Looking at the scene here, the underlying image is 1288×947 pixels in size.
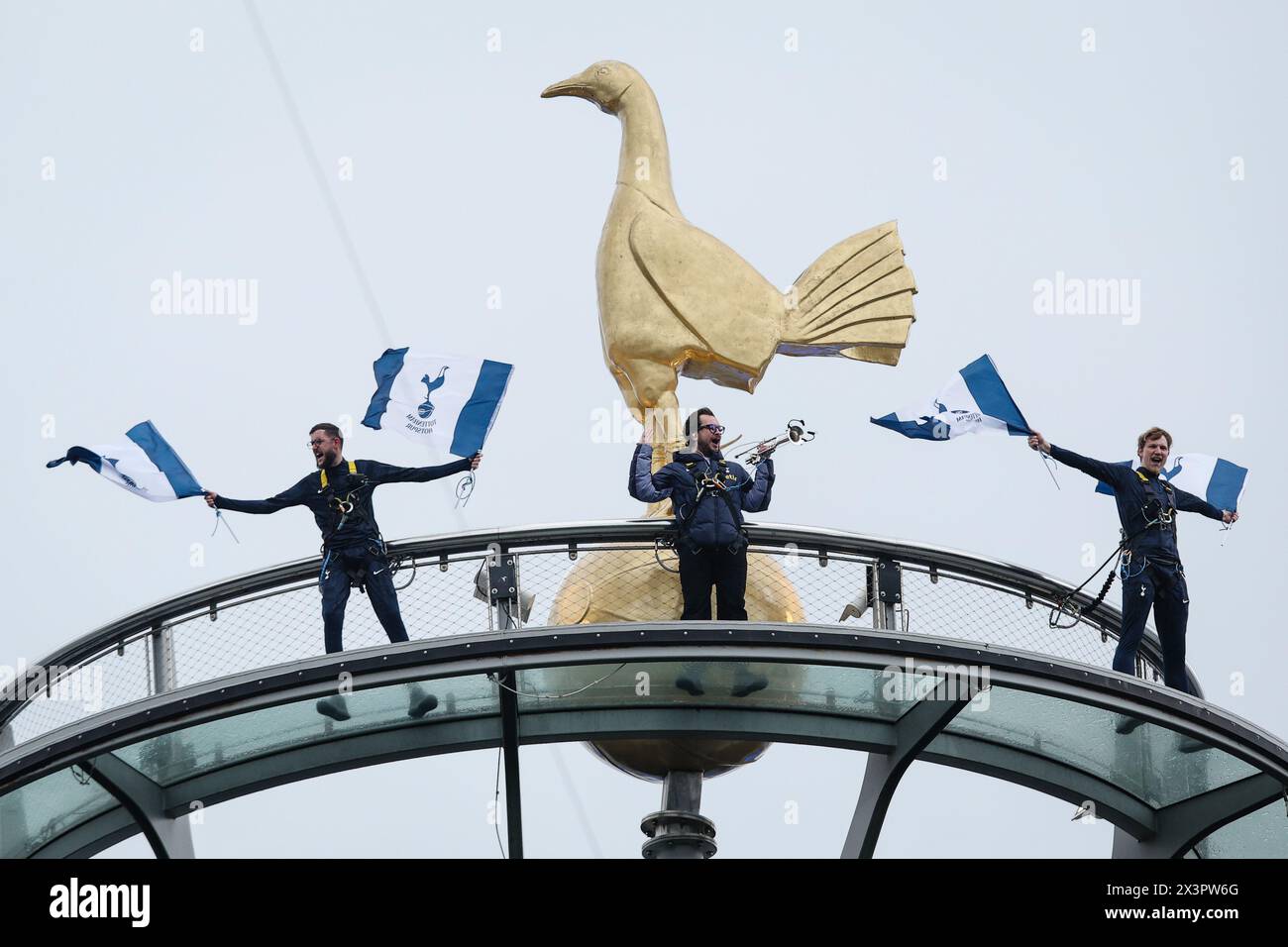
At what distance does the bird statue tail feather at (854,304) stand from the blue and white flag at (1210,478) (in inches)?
120

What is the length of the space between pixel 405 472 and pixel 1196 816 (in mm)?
7638

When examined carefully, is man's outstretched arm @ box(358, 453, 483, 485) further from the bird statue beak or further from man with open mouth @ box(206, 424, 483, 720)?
the bird statue beak

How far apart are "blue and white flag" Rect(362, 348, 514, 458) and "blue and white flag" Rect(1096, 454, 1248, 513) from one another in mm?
6168

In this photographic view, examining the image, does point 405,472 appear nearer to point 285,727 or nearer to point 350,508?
point 350,508

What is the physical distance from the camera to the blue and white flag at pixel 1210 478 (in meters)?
24.9

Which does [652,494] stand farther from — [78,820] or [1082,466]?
[78,820]

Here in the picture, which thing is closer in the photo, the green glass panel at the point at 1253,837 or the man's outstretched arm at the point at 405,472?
the man's outstretched arm at the point at 405,472

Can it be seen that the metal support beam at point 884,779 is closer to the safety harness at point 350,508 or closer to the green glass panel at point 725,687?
the green glass panel at point 725,687

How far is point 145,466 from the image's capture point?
24062 mm

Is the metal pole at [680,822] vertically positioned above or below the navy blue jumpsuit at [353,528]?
below

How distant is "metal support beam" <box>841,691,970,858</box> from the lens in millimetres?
22844

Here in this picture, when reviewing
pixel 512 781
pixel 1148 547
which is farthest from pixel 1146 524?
pixel 512 781

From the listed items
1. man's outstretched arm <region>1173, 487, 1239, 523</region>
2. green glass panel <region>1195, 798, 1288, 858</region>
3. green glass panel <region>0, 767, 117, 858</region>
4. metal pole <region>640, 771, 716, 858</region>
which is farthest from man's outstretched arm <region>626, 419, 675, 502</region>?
green glass panel <region>1195, 798, 1288, 858</region>

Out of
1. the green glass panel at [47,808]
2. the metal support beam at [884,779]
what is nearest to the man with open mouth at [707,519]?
the metal support beam at [884,779]
